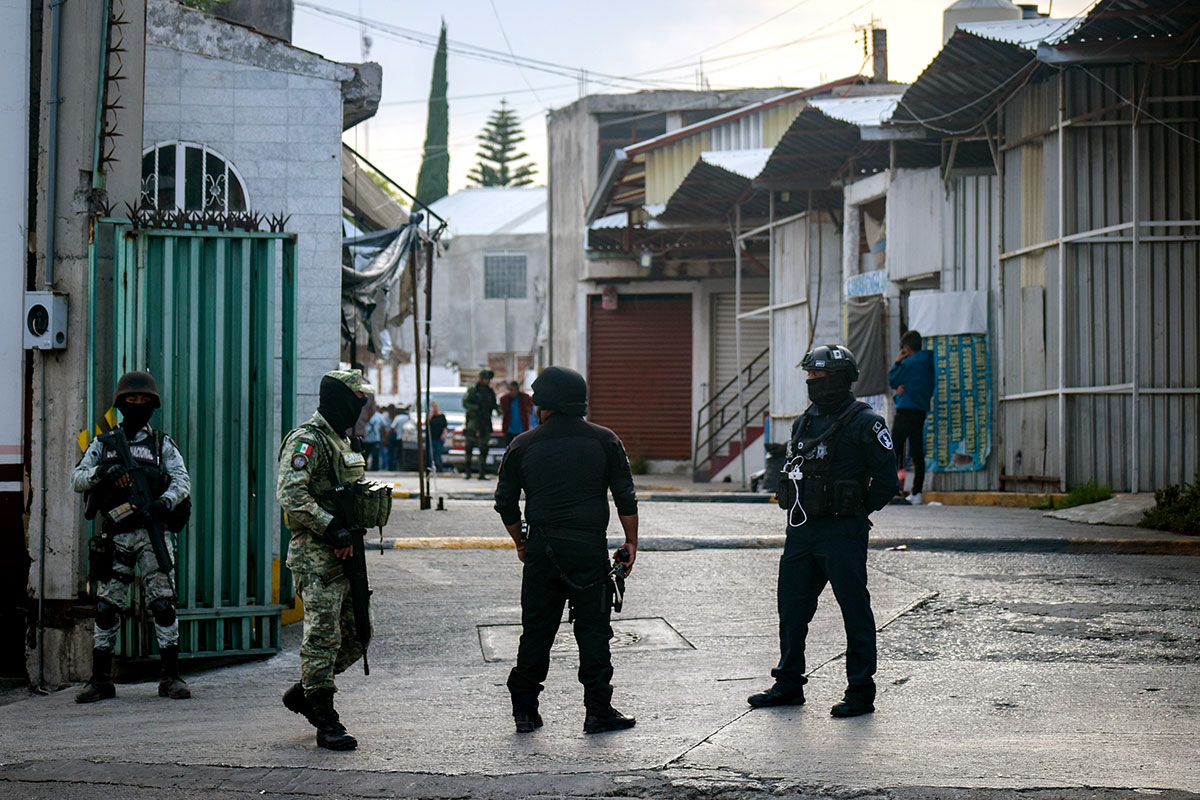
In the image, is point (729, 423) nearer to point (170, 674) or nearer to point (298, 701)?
point (170, 674)

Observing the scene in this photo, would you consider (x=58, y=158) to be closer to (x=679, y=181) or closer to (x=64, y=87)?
(x=64, y=87)

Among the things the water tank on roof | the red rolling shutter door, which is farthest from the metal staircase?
the water tank on roof

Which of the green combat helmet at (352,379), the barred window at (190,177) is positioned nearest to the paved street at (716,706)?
the green combat helmet at (352,379)

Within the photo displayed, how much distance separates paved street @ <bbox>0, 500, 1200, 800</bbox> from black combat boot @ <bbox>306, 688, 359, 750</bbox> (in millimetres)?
147

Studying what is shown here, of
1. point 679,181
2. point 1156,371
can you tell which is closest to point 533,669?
point 1156,371

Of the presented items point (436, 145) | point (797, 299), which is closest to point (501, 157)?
point (436, 145)

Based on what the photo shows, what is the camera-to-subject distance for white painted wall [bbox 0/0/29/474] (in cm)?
898

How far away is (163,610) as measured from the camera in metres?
8.22

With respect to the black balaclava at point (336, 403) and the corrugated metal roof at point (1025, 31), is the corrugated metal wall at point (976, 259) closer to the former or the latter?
the corrugated metal roof at point (1025, 31)

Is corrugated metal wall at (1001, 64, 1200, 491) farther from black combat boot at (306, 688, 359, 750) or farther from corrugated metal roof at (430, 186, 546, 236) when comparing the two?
corrugated metal roof at (430, 186, 546, 236)

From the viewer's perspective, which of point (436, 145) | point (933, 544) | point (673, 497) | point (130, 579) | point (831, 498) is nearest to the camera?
point (831, 498)

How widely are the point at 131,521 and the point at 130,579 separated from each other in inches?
15.2

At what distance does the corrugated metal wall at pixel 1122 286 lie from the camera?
15.4 meters

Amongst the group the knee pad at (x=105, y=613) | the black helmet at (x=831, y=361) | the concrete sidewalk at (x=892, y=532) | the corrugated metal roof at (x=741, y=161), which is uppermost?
the corrugated metal roof at (x=741, y=161)
